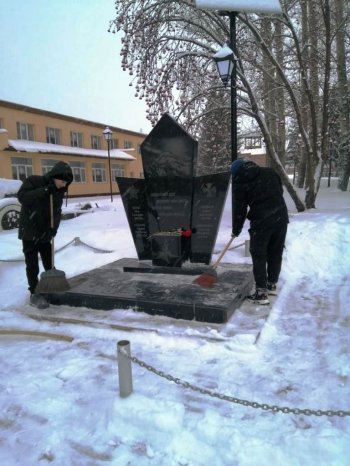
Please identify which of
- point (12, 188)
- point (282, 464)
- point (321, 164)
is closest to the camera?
point (282, 464)

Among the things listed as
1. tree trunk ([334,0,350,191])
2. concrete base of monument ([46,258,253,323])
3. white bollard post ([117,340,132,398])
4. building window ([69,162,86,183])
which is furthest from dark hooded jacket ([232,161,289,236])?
building window ([69,162,86,183])

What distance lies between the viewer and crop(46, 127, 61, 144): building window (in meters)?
30.8

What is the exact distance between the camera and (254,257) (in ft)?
15.5

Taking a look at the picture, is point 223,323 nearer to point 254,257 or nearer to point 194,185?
point 254,257

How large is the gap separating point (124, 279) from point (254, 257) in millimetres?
1854

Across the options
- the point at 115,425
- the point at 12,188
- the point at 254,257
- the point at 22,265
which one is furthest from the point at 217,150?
the point at 115,425

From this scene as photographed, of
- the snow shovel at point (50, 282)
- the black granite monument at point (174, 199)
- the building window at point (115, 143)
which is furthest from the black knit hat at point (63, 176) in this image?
the building window at point (115, 143)

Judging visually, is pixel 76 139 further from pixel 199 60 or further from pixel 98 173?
pixel 199 60

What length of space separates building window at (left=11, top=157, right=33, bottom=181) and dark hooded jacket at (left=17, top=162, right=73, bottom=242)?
23.9 meters

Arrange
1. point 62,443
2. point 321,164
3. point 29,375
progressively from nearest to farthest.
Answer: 1. point 62,443
2. point 29,375
3. point 321,164

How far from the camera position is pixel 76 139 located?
1342 inches

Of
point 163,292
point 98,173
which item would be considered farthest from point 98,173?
point 163,292

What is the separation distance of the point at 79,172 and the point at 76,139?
3137 mm

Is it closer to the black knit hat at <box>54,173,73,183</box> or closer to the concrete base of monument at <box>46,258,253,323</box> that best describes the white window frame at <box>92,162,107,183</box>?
the concrete base of monument at <box>46,258,253,323</box>
